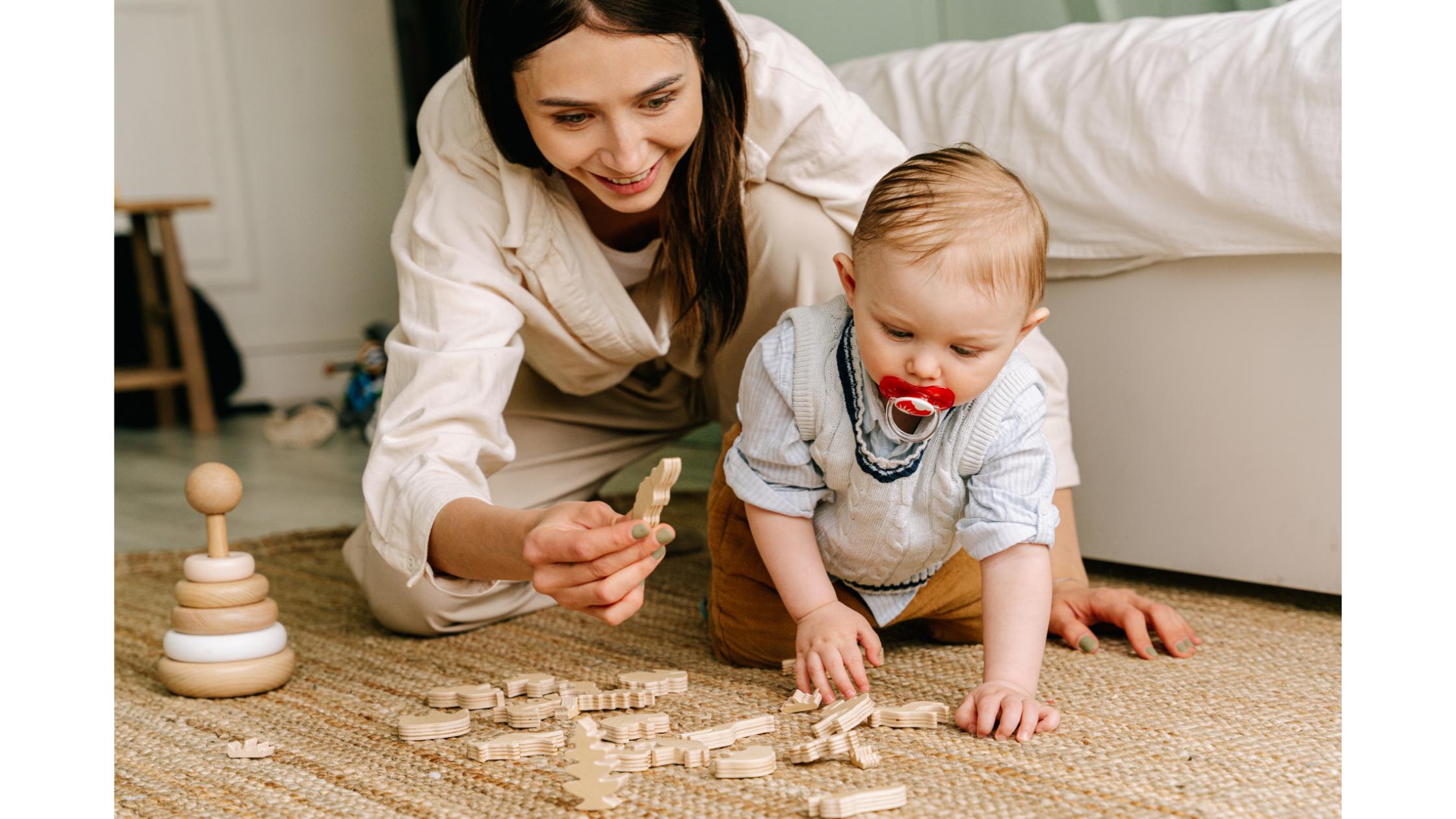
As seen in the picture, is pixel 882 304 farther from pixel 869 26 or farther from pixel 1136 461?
pixel 869 26

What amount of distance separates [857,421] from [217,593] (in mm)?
551

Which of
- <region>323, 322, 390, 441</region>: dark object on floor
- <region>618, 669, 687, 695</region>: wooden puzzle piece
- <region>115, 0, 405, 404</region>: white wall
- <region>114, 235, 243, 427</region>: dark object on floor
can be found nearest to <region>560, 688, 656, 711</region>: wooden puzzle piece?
<region>618, 669, 687, 695</region>: wooden puzzle piece

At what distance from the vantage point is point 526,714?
2.94ft

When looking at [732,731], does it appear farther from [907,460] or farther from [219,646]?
[219,646]

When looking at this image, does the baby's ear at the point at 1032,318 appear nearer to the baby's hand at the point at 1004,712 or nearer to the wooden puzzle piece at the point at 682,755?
the baby's hand at the point at 1004,712

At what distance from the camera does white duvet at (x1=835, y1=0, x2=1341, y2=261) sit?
1.09m

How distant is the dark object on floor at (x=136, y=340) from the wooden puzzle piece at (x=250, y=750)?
2.63m

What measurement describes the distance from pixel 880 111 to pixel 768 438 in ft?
2.08

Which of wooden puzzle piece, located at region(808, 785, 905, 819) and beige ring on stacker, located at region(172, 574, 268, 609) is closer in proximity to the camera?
wooden puzzle piece, located at region(808, 785, 905, 819)

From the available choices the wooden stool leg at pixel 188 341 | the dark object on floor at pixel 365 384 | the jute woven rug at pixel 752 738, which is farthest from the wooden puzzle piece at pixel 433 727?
the wooden stool leg at pixel 188 341

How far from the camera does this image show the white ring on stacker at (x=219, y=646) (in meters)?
1.02

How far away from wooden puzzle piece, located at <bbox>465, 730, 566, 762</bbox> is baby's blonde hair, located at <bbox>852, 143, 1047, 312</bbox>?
42 cm

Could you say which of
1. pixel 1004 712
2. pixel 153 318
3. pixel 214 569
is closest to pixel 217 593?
pixel 214 569

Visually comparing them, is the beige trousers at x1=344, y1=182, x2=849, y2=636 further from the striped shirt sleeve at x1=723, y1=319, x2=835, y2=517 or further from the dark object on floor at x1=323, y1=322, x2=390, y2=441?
the dark object on floor at x1=323, y1=322, x2=390, y2=441
